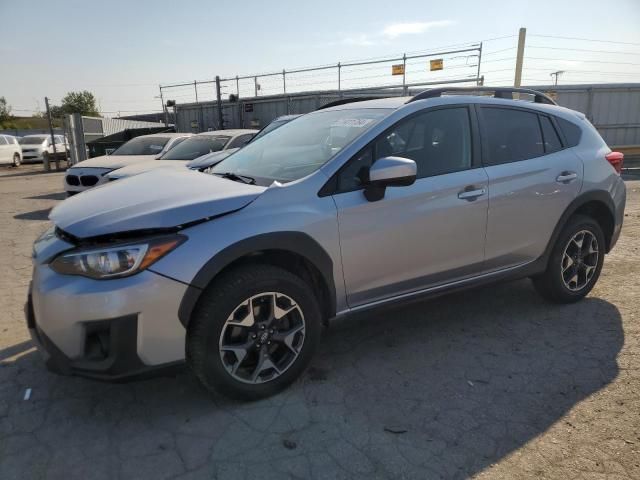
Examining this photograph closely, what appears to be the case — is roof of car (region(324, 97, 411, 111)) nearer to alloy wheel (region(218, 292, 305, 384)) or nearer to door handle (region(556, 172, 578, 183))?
door handle (region(556, 172, 578, 183))

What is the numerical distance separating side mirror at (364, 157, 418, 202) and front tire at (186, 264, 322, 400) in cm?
70

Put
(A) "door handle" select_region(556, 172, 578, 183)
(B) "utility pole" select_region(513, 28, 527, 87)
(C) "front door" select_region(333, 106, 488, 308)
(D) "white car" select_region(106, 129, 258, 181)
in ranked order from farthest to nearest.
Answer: (B) "utility pole" select_region(513, 28, 527, 87)
(D) "white car" select_region(106, 129, 258, 181)
(A) "door handle" select_region(556, 172, 578, 183)
(C) "front door" select_region(333, 106, 488, 308)

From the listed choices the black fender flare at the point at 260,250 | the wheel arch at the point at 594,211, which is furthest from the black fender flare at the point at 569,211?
the black fender flare at the point at 260,250

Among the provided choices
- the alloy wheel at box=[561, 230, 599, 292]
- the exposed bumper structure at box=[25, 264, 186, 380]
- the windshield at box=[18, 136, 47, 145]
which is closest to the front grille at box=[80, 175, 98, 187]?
the exposed bumper structure at box=[25, 264, 186, 380]

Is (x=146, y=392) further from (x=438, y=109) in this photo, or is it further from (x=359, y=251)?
(x=438, y=109)

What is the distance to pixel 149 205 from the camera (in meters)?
2.55

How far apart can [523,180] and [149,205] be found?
2.60 metres

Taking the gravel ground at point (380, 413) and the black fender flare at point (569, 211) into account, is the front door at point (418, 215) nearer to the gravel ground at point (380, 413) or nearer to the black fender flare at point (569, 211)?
the gravel ground at point (380, 413)

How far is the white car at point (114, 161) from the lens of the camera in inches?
339

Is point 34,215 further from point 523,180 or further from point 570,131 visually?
point 570,131

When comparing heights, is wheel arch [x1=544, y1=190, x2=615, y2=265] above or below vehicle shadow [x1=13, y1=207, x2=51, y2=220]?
above

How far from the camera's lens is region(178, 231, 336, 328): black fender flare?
241 centimetres

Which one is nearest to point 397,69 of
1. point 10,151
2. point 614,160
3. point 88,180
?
point 88,180

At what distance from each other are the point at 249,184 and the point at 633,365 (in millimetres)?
2732
